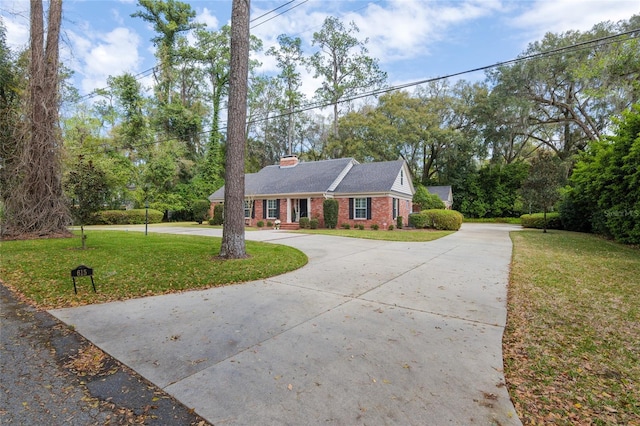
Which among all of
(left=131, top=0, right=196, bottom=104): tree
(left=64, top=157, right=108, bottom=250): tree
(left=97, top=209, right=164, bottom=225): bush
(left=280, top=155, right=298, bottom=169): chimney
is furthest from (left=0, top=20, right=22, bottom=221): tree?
(left=131, top=0, right=196, bottom=104): tree

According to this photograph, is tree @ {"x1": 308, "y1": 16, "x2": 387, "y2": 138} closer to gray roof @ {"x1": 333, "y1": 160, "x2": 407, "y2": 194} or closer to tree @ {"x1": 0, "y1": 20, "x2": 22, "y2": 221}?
gray roof @ {"x1": 333, "y1": 160, "x2": 407, "y2": 194}

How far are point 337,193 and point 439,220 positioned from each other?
6.22 metres

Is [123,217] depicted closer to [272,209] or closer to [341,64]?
[272,209]

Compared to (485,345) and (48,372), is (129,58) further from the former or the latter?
(485,345)

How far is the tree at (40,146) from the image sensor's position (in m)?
10.4

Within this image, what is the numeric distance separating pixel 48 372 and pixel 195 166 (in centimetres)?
2730

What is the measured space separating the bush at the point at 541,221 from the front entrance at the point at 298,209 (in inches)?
602

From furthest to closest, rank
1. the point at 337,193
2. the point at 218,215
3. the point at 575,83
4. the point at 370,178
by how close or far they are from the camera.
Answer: the point at 575,83, the point at 218,215, the point at 370,178, the point at 337,193

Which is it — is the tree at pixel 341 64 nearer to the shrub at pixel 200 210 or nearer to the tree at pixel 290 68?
the tree at pixel 290 68

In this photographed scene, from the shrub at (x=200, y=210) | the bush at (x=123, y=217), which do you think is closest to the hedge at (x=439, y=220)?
the shrub at (x=200, y=210)

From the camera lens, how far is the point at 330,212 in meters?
18.1

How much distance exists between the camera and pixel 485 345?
3.08 metres

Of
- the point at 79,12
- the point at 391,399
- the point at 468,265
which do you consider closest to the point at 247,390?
the point at 391,399

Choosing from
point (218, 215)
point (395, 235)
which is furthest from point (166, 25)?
point (395, 235)
